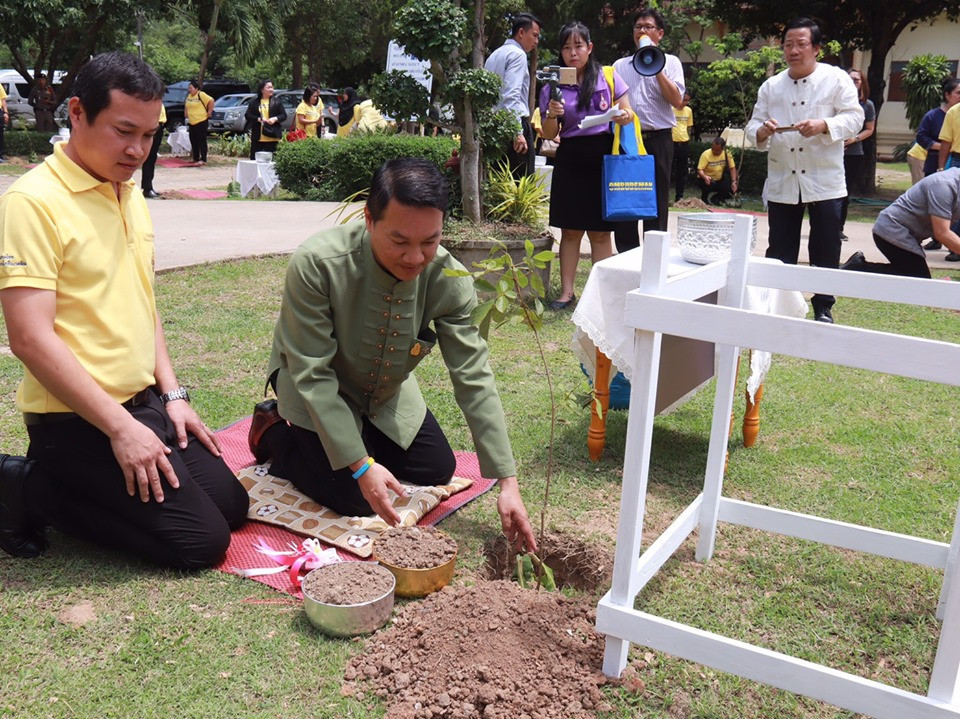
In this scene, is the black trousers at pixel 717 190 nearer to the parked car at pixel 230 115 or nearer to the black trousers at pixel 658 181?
the black trousers at pixel 658 181

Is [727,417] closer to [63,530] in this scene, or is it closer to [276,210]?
[63,530]

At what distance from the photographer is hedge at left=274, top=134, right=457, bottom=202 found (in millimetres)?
12227

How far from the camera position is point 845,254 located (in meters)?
8.78

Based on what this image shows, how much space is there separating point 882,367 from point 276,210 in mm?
10058

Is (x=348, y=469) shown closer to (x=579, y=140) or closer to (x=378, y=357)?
(x=378, y=357)

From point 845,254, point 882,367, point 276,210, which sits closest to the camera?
point 882,367

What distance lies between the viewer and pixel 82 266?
2.56 m

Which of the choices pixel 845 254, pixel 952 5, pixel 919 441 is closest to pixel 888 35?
pixel 952 5

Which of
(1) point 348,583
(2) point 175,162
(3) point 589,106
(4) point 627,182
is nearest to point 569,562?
(1) point 348,583

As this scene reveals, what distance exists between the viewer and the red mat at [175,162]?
17.8 metres

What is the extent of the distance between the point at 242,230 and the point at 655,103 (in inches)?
197

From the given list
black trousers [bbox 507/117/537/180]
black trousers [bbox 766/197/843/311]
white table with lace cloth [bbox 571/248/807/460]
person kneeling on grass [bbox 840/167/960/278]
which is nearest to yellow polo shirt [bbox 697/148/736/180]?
black trousers [bbox 507/117/537/180]

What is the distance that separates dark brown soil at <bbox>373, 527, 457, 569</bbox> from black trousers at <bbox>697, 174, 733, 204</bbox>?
11.9 m

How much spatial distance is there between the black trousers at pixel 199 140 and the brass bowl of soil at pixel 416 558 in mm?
15320
